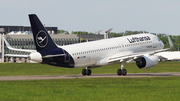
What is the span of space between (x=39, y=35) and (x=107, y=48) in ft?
35.7

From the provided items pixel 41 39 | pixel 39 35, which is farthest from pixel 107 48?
pixel 39 35

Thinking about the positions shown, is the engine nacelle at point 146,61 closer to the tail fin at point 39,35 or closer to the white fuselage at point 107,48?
the white fuselage at point 107,48

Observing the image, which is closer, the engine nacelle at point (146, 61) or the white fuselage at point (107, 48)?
the white fuselage at point (107, 48)

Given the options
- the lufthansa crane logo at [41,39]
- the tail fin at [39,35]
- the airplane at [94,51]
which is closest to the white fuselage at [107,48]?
the airplane at [94,51]

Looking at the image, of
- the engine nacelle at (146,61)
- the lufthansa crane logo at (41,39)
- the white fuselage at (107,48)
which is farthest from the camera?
the engine nacelle at (146,61)

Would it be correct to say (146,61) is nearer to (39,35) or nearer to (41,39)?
(41,39)

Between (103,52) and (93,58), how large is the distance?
1912 millimetres

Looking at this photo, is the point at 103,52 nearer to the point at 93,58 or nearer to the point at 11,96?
the point at 93,58

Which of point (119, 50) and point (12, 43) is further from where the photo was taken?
point (12, 43)

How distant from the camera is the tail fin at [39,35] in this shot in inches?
1655

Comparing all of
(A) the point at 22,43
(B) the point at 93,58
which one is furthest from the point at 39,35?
(A) the point at 22,43

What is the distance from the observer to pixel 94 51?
157 ft

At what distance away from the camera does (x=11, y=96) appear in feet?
83.3

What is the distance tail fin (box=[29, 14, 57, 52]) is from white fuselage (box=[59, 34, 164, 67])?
9.75ft
